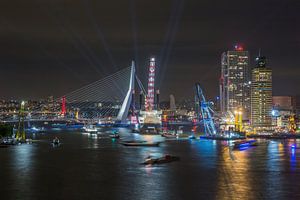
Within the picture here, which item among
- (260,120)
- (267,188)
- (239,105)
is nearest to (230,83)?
(239,105)

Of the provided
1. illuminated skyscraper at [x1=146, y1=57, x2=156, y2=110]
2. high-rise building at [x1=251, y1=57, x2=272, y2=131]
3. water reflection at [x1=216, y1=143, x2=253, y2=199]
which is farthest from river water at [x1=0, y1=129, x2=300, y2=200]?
high-rise building at [x1=251, y1=57, x2=272, y2=131]

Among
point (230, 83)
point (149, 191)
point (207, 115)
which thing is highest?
point (230, 83)

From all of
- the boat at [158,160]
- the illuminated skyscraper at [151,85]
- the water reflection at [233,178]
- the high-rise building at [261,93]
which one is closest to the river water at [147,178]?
the water reflection at [233,178]

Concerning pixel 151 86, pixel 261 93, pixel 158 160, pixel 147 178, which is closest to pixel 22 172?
pixel 147 178

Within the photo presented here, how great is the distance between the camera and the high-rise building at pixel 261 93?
222ft

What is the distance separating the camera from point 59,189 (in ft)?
45.8

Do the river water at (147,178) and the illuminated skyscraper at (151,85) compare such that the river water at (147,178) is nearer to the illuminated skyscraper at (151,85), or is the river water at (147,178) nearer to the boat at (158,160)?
the boat at (158,160)

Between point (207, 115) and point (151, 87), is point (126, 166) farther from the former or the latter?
point (151, 87)

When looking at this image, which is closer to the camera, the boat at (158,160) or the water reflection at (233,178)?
the water reflection at (233,178)

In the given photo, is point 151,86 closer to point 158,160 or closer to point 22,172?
point 158,160

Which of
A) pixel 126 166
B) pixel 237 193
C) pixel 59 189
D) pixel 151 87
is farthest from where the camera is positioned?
pixel 151 87

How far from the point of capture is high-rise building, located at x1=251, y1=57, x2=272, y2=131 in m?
67.8

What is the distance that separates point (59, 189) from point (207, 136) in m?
26.0

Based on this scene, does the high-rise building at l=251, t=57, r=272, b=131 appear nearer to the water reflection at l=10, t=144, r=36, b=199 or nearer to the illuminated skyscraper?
the illuminated skyscraper
